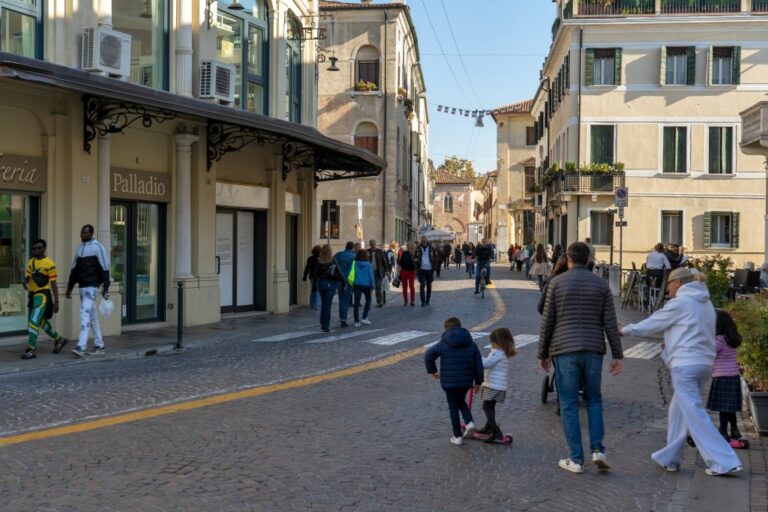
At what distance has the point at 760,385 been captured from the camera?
880 cm

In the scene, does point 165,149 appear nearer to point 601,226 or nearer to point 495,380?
point 495,380

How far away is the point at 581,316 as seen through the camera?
6.83 meters

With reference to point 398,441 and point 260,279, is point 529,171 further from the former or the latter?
point 398,441

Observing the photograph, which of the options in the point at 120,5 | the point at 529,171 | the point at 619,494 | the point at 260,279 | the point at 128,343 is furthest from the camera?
the point at 529,171

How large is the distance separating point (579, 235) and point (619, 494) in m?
34.0

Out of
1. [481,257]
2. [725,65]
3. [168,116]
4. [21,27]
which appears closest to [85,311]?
[168,116]

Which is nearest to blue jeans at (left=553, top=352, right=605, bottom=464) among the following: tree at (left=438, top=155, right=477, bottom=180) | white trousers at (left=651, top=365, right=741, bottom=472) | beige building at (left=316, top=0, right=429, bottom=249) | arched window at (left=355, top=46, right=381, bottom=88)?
white trousers at (left=651, top=365, right=741, bottom=472)

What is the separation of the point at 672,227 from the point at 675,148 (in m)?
3.34

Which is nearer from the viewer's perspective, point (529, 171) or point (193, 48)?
point (193, 48)

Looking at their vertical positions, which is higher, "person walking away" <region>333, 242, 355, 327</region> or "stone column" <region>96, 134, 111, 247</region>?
"stone column" <region>96, 134, 111, 247</region>

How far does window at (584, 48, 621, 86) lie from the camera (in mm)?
38450

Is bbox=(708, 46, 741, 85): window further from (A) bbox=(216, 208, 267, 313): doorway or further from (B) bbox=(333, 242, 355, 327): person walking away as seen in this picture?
(B) bbox=(333, 242, 355, 327): person walking away

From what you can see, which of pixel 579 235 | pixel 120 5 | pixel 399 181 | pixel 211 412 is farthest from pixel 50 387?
pixel 399 181

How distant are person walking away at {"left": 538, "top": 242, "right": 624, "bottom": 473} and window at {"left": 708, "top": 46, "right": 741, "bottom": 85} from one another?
3369 centimetres
